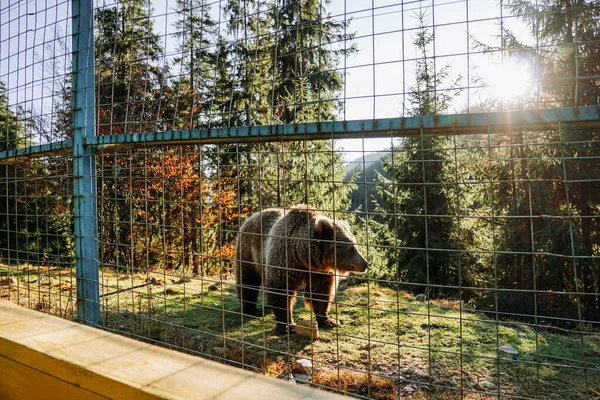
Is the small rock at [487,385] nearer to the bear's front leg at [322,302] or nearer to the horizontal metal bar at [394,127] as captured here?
the horizontal metal bar at [394,127]

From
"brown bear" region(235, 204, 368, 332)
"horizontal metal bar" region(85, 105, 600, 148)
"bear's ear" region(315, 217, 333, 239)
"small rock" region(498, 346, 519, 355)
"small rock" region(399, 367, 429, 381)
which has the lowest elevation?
"small rock" region(498, 346, 519, 355)

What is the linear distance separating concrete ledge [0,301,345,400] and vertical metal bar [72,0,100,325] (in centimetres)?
162

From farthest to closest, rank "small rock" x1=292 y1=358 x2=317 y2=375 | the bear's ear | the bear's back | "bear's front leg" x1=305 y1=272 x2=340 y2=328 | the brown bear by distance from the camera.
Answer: the bear's back < "bear's front leg" x1=305 y1=272 x2=340 y2=328 < the brown bear < the bear's ear < "small rock" x1=292 y1=358 x2=317 y2=375

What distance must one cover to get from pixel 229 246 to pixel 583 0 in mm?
11845

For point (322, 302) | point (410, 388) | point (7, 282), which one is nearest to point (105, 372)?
point (410, 388)

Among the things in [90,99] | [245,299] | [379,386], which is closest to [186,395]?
[379,386]

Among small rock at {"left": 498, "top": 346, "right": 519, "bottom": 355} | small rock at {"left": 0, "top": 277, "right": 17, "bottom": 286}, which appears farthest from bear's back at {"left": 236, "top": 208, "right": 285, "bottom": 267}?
small rock at {"left": 0, "top": 277, "right": 17, "bottom": 286}

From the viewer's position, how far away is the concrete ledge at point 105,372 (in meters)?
1.26

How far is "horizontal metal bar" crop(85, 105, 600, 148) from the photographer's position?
1.83m

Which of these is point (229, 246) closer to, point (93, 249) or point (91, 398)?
point (93, 249)

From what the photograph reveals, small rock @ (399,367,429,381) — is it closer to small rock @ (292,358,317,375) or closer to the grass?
the grass

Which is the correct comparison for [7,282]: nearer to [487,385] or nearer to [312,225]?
[312,225]

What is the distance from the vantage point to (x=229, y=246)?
48.9 feet

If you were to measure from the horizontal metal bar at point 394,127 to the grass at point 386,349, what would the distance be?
907 mm
